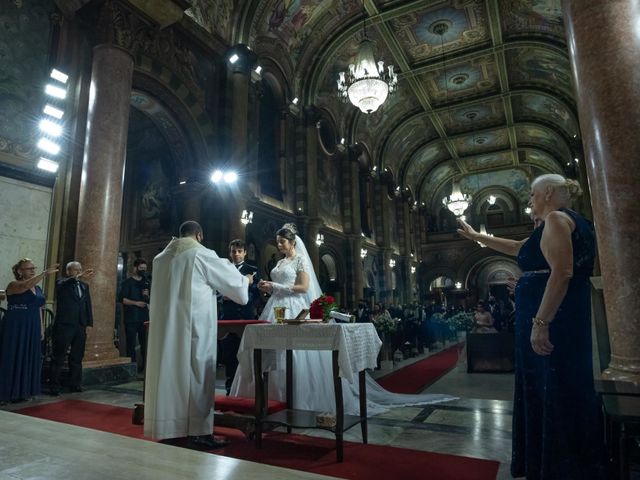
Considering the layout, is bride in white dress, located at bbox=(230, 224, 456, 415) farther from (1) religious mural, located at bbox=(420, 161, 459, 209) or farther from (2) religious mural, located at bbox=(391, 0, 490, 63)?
(1) religious mural, located at bbox=(420, 161, 459, 209)

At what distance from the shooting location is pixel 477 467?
8.61ft

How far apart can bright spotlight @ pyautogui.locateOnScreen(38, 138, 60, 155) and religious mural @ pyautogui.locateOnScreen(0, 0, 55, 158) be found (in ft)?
0.68

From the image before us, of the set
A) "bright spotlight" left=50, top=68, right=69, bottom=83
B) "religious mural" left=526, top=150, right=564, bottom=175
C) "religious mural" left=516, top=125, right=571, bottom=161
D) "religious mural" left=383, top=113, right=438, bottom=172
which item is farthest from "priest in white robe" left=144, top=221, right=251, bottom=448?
"religious mural" left=526, top=150, right=564, bottom=175

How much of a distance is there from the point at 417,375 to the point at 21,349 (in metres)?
5.87

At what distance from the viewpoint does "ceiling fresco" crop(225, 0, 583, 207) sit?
12719mm

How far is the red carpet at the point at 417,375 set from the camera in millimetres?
6002

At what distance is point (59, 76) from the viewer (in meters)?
6.57

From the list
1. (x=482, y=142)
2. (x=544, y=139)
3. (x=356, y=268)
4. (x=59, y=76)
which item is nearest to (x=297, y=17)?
(x=59, y=76)

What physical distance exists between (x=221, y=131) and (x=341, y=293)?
7.90 metres

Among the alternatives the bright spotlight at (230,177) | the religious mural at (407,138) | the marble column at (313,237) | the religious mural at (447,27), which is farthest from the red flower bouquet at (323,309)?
the religious mural at (407,138)

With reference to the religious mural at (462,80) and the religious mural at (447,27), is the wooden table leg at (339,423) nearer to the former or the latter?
the religious mural at (447,27)

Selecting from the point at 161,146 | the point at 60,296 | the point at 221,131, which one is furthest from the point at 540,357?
the point at 161,146

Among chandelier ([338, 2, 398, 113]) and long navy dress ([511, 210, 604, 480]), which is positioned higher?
chandelier ([338, 2, 398, 113])

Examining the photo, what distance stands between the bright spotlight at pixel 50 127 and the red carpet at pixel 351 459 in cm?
482
